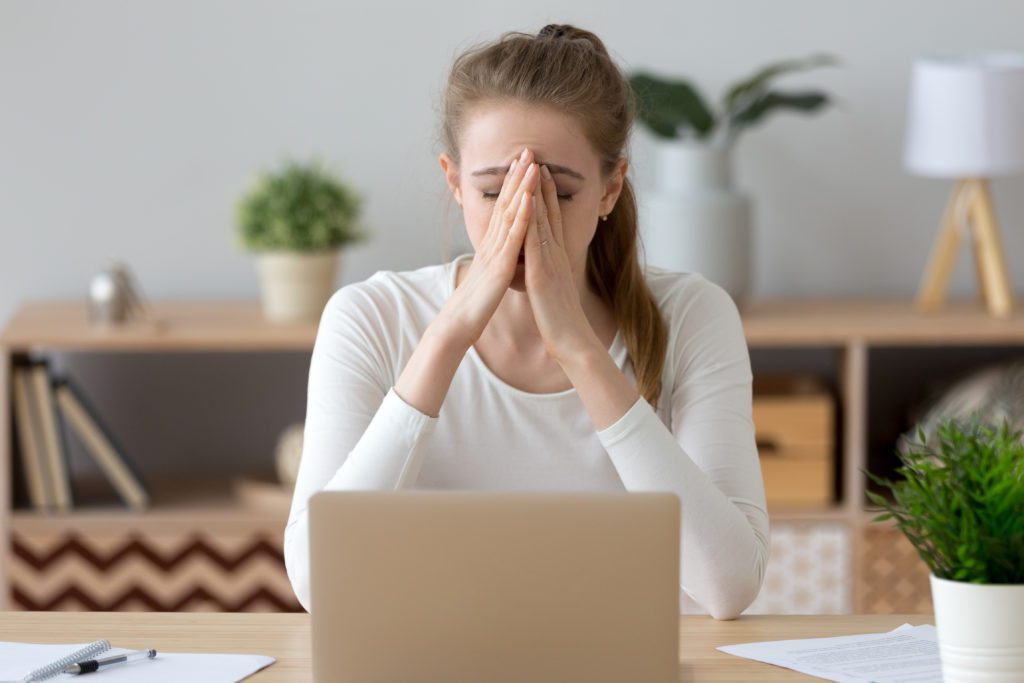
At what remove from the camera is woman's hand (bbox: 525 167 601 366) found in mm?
1502

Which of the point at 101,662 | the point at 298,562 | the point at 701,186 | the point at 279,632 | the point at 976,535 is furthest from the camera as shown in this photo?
the point at 701,186

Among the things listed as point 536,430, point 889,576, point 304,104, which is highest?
point 304,104

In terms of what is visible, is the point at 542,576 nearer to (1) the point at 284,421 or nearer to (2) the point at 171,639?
(2) the point at 171,639

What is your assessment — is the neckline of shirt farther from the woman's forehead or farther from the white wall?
the white wall

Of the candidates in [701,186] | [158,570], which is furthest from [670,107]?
[158,570]

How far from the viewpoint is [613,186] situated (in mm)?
1666

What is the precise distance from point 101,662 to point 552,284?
0.63 m

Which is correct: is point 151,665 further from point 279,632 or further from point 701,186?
point 701,186

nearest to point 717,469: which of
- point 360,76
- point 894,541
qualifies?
point 894,541

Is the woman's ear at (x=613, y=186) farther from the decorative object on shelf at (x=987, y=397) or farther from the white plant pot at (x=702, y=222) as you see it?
the decorative object on shelf at (x=987, y=397)

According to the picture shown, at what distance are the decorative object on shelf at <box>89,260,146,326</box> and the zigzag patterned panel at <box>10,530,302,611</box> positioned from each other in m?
0.42

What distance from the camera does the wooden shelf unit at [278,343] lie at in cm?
259

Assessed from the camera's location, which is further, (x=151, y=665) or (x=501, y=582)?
(x=151, y=665)

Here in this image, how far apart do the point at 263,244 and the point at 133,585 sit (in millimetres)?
719
